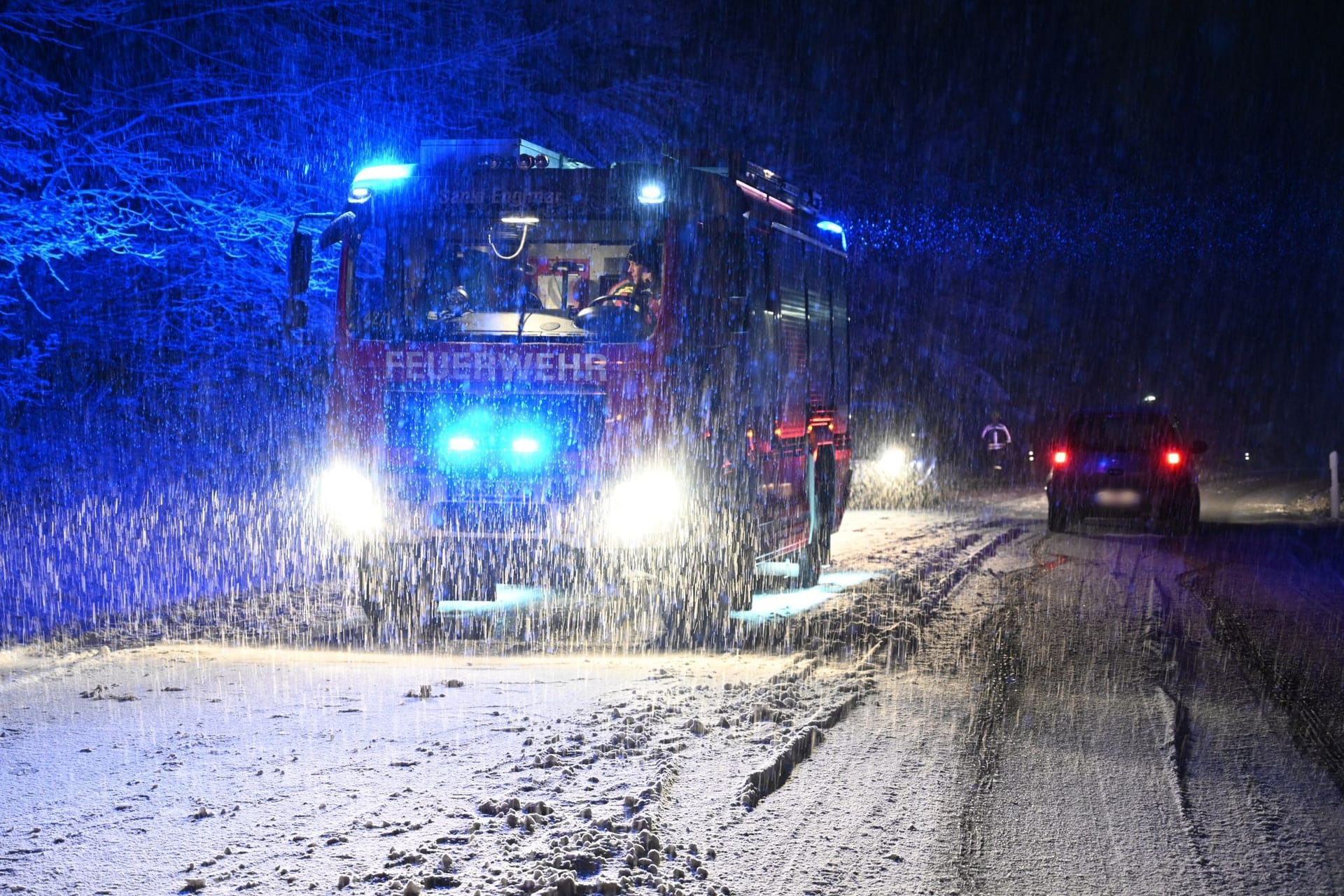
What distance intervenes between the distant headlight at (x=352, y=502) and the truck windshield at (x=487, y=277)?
40.7 inches

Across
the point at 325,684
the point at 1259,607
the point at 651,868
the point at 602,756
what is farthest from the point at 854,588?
the point at 651,868

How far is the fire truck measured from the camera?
381 inches

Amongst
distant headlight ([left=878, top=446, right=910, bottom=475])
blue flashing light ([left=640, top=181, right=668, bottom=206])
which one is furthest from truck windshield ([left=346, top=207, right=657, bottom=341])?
distant headlight ([left=878, top=446, right=910, bottom=475])

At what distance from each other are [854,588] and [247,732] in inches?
271

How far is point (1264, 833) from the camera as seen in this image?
5207 millimetres

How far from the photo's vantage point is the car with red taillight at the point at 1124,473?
18859 mm

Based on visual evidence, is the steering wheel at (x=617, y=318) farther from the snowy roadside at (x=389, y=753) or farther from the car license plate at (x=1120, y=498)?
the car license plate at (x=1120, y=498)

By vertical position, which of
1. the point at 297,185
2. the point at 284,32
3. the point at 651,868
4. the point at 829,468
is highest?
the point at 284,32

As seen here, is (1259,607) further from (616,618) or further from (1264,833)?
(1264,833)

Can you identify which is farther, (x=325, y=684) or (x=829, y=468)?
(x=829, y=468)

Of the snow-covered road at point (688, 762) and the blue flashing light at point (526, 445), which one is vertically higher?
the blue flashing light at point (526, 445)

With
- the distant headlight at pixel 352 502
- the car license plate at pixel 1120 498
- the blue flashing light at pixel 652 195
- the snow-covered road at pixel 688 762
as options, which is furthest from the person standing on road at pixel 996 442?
the distant headlight at pixel 352 502

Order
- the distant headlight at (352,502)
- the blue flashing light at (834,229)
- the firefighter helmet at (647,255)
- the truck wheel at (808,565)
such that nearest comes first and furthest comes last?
the firefighter helmet at (647,255) < the distant headlight at (352,502) < the truck wheel at (808,565) < the blue flashing light at (834,229)

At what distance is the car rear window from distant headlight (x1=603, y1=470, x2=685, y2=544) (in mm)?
11103
